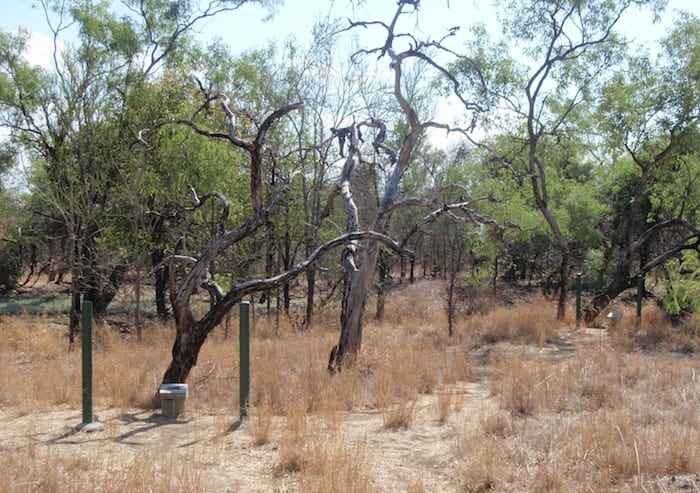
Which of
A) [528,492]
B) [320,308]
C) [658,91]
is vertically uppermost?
[658,91]

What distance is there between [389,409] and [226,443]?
1.93 m

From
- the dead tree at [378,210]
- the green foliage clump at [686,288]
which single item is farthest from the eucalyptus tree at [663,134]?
the dead tree at [378,210]

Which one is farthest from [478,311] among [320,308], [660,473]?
[660,473]

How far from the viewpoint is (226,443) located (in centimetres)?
585

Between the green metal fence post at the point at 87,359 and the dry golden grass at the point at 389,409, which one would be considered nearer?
the dry golden grass at the point at 389,409

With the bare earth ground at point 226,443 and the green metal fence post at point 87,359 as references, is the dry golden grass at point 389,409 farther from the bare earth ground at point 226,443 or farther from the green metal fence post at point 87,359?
the green metal fence post at point 87,359

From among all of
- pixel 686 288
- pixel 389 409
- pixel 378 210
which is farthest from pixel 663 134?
pixel 389 409

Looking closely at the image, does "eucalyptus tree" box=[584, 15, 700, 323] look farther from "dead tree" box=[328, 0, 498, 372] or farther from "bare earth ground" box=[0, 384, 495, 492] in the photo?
"bare earth ground" box=[0, 384, 495, 492]

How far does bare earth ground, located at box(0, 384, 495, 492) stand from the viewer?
4965 millimetres

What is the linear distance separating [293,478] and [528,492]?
166cm

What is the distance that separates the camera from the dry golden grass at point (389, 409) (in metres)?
4.71

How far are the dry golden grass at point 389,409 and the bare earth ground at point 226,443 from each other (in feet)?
0.11

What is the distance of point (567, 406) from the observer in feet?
22.7

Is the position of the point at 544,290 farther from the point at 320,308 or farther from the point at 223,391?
the point at 223,391
